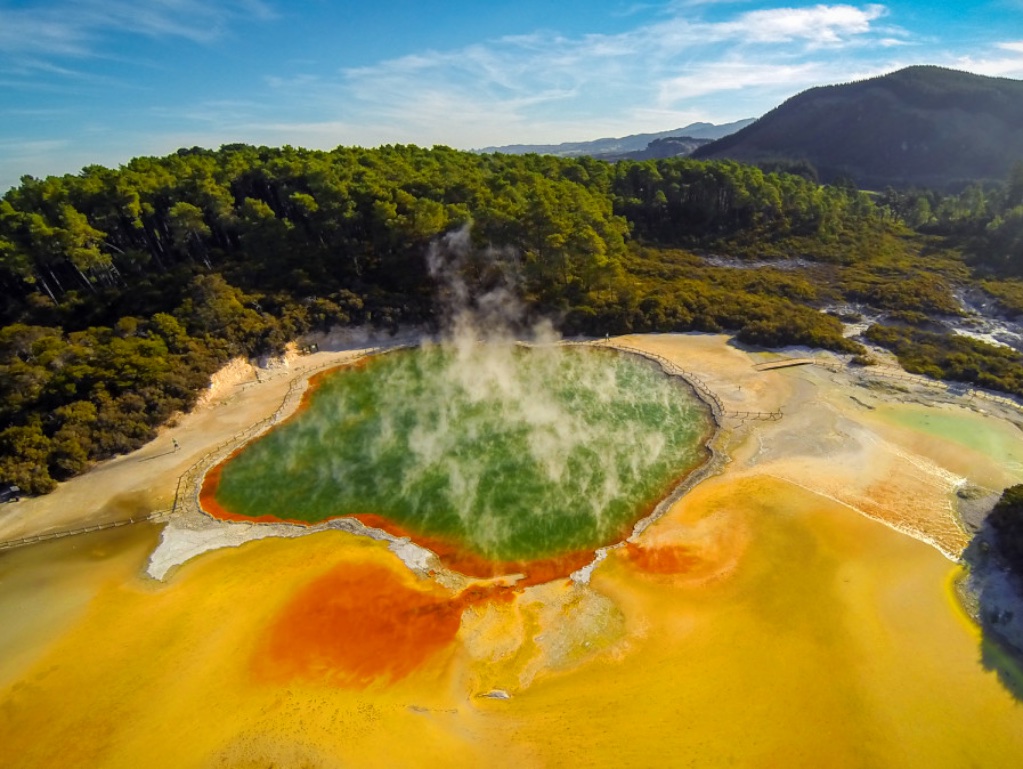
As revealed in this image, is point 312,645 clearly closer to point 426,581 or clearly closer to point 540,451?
point 426,581

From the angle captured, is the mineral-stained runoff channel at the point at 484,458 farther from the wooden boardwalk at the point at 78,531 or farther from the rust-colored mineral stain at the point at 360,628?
the wooden boardwalk at the point at 78,531

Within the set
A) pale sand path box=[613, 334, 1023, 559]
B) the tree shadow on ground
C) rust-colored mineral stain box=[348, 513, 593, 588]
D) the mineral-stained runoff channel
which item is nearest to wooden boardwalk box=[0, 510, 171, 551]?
the mineral-stained runoff channel

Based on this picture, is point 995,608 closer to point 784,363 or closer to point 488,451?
point 784,363

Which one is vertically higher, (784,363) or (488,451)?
(784,363)

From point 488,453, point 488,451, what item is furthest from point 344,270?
A: point 488,453

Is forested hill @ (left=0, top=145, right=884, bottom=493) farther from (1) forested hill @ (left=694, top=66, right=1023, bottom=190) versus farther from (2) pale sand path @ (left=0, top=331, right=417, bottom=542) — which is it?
(1) forested hill @ (left=694, top=66, right=1023, bottom=190)
